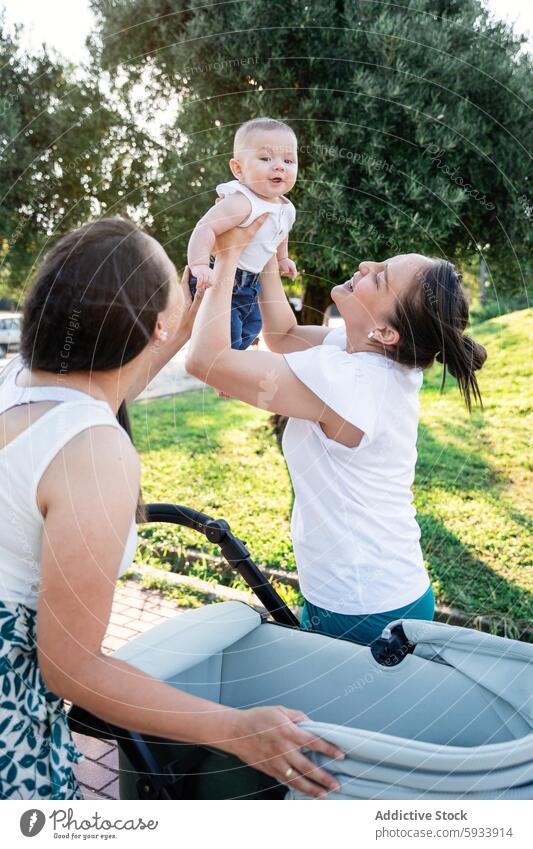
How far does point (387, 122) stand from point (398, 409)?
131 centimetres

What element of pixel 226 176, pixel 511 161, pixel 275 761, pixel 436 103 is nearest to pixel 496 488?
pixel 511 161

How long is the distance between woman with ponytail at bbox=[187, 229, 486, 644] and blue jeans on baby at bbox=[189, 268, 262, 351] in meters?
0.17

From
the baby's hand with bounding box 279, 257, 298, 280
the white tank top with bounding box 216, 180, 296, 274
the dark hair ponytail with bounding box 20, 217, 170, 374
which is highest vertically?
the white tank top with bounding box 216, 180, 296, 274

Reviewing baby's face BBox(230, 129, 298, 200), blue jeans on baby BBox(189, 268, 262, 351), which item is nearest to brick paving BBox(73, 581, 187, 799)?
blue jeans on baby BBox(189, 268, 262, 351)

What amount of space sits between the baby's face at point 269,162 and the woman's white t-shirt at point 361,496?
0.45 m

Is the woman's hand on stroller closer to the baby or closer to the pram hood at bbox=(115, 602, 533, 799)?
the pram hood at bbox=(115, 602, 533, 799)

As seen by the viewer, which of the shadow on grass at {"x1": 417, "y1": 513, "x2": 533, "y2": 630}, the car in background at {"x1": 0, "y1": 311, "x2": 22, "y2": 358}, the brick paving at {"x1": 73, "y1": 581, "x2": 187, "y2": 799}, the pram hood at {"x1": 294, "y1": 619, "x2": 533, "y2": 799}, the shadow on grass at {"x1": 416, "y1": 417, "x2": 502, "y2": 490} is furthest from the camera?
the shadow on grass at {"x1": 416, "y1": 417, "x2": 502, "y2": 490}

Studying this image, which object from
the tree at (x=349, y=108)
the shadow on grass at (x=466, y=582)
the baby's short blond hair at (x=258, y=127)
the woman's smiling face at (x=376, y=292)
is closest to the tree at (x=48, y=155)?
the tree at (x=349, y=108)

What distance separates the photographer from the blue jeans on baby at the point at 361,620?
6.00 ft

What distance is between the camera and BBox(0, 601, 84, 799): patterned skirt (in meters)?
1.29

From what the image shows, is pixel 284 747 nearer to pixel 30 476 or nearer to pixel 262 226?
pixel 30 476

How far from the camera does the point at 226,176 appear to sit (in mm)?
2367

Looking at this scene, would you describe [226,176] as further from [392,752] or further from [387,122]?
[392,752]

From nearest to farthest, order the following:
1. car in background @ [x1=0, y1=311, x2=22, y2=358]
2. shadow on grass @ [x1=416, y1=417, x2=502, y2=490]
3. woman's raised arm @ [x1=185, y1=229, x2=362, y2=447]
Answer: car in background @ [x1=0, y1=311, x2=22, y2=358], woman's raised arm @ [x1=185, y1=229, x2=362, y2=447], shadow on grass @ [x1=416, y1=417, x2=502, y2=490]
